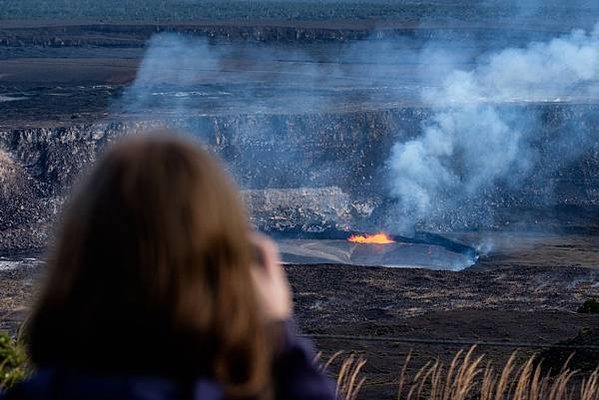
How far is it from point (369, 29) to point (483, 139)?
122ft

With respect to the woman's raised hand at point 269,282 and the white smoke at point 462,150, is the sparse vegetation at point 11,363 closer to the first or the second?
the woman's raised hand at point 269,282

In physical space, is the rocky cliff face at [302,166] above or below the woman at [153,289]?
above

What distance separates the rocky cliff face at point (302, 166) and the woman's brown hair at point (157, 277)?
25592mm

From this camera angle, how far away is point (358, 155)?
109 feet

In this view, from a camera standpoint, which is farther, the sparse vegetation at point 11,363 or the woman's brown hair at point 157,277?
the sparse vegetation at point 11,363

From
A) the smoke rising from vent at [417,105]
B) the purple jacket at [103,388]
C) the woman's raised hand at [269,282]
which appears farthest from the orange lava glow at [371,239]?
the purple jacket at [103,388]

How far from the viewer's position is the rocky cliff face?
29172mm

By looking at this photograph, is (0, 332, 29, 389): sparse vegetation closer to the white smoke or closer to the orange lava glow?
the orange lava glow

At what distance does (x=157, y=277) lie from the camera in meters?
1.98

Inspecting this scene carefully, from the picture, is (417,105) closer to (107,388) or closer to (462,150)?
(462,150)

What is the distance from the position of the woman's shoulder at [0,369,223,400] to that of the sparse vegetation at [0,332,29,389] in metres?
2.09

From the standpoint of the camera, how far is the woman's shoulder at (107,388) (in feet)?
6.56

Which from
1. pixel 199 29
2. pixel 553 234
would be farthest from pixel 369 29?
pixel 553 234

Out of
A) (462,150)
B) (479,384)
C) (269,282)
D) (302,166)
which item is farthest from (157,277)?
(462,150)
